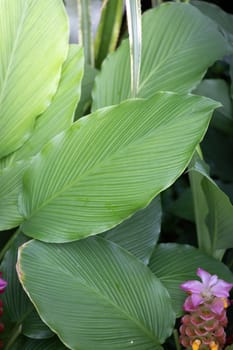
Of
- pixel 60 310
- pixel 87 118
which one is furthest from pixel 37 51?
pixel 60 310

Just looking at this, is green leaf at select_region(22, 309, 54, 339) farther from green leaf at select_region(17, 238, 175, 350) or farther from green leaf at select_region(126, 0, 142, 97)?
green leaf at select_region(126, 0, 142, 97)

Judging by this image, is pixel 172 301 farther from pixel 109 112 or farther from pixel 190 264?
pixel 109 112

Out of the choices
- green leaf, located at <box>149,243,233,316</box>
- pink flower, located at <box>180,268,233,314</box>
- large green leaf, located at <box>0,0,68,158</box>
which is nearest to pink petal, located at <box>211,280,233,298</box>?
pink flower, located at <box>180,268,233,314</box>

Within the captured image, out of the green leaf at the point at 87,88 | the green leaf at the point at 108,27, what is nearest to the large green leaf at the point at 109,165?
the green leaf at the point at 87,88

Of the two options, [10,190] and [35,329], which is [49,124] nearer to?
[10,190]

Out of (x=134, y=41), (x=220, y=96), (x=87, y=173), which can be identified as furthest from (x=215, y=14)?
(x=87, y=173)

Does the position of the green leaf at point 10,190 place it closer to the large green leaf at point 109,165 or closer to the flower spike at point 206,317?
the large green leaf at point 109,165
